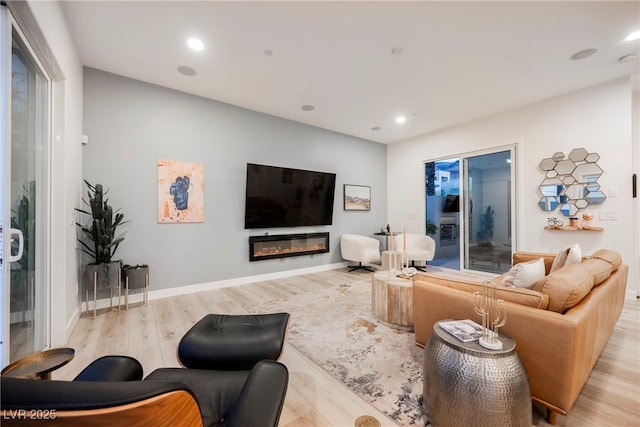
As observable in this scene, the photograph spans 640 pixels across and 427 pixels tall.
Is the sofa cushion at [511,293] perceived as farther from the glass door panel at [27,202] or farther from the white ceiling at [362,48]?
the glass door panel at [27,202]

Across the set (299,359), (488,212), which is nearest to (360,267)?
(488,212)

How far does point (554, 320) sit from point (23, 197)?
3.46 meters

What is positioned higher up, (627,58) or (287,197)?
(627,58)

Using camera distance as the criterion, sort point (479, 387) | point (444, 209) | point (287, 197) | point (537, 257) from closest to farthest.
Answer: point (479, 387), point (537, 257), point (287, 197), point (444, 209)

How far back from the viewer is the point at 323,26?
254cm

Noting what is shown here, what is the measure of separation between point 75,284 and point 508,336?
12.8 feet

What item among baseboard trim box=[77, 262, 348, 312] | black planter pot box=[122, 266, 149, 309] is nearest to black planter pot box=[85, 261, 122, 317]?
black planter pot box=[122, 266, 149, 309]

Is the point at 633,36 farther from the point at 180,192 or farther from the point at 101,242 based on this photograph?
the point at 101,242

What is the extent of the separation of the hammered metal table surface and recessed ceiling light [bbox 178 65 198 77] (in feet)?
12.6

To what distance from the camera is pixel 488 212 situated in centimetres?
497

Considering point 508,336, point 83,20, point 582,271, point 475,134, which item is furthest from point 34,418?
point 475,134

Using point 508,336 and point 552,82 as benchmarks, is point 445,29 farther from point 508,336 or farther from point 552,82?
point 508,336

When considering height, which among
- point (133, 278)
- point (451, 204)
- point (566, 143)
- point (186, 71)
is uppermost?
point (186, 71)

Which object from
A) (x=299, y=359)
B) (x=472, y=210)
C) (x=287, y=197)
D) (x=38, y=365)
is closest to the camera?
(x=38, y=365)
